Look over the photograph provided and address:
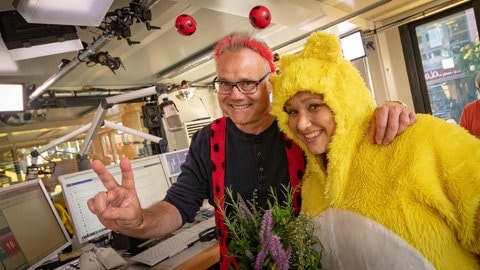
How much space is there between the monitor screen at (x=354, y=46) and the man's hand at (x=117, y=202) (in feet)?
12.5

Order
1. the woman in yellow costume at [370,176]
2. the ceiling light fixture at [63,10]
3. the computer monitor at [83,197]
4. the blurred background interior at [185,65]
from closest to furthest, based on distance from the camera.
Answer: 1. the woman in yellow costume at [370,176]
2. the ceiling light fixture at [63,10]
3. the computer monitor at [83,197]
4. the blurred background interior at [185,65]

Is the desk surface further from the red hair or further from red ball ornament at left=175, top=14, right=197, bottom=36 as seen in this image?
red ball ornament at left=175, top=14, right=197, bottom=36

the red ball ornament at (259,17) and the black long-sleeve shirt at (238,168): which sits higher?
the red ball ornament at (259,17)

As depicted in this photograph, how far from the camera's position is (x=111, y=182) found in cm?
92

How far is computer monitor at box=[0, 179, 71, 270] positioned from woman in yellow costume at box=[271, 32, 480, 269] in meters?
1.27

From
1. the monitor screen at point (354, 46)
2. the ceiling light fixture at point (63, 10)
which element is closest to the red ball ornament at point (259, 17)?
the ceiling light fixture at point (63, 10)

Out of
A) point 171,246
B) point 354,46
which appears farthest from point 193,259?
point 354,46

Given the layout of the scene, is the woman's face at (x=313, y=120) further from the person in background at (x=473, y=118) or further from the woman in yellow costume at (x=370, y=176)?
the person in background at (x=473, y=118)

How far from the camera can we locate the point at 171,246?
5.51ft

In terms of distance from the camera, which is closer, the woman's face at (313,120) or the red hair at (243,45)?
the woman's face at (313,120)

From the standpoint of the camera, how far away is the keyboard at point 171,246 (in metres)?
1.56

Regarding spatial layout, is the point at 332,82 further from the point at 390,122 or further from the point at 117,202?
the point at 117,202

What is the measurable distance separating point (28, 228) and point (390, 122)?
1616mm

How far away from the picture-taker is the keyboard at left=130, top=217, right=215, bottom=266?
156 cm
